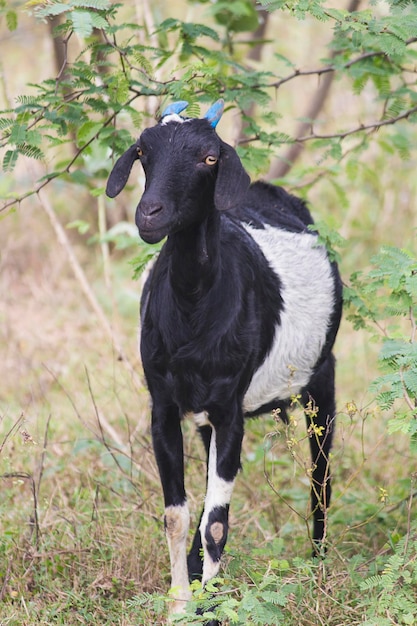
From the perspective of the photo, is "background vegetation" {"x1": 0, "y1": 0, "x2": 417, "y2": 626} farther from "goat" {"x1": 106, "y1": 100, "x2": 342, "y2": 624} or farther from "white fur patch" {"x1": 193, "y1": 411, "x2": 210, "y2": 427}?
"white fur patch" {"x1": 193, "y1": 411, "x2": 210, "y2": 427}

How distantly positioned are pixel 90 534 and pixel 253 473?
59.4 inches

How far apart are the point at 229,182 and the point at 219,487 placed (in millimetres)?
1366

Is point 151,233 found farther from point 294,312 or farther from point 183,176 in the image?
point 294,312

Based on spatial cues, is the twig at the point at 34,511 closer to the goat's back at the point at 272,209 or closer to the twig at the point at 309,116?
the goat's back at the point at 272,209

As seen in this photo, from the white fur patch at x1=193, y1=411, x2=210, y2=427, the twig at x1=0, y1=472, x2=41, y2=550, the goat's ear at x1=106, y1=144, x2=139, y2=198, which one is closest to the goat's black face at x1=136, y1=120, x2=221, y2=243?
the goat's ear at x1=106, y1=144, x2=139, y2=198

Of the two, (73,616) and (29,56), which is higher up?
(29,56)

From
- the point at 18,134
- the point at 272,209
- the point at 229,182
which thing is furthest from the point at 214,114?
the point at 272,209

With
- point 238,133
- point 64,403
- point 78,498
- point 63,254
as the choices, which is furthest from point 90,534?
point 63,254

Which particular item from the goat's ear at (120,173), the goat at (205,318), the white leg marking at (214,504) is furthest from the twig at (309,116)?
the white leg marking at (214,504)

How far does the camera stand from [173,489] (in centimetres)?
407

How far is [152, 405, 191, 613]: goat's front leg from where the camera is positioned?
4035 mm

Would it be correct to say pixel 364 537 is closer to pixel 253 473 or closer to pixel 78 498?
pixel 253 473

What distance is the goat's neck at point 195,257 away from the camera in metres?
3.82

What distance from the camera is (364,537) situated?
498 centimetres
